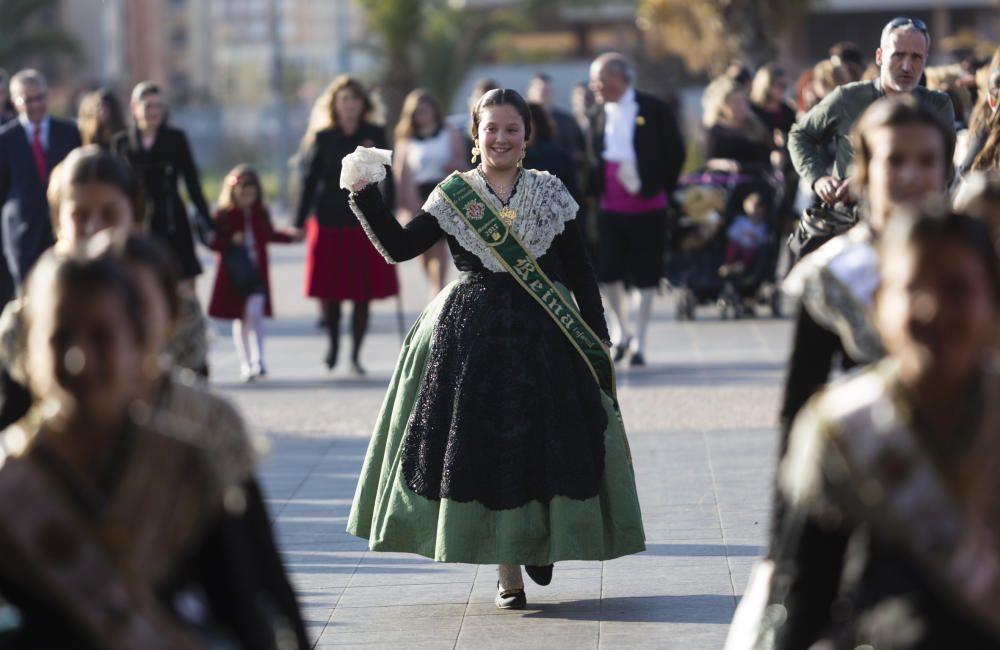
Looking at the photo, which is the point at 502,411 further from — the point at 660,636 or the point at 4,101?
the point at 4,101

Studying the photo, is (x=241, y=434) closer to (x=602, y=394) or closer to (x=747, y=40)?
(x=602, y=394)

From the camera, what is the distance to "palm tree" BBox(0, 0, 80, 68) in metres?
47.4

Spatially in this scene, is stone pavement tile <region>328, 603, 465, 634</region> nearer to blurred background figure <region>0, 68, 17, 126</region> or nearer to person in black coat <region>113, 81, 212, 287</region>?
person in black coat <region>113, 81, 212, 287</region>

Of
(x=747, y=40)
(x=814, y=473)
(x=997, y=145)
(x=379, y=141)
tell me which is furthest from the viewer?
(x=747, y=40)

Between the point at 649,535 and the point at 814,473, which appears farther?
the point at 649,535

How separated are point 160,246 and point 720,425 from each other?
7.30 metres

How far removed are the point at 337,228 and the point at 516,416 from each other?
6.90 meters

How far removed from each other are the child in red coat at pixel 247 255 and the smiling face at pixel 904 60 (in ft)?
19.7

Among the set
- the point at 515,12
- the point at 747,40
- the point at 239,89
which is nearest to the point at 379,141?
the point at 747,40

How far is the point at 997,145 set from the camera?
6996mm

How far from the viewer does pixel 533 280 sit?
6398 mm

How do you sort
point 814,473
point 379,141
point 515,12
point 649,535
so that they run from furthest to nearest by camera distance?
point 515,12
point 379,141
point 649,535
point 814,473

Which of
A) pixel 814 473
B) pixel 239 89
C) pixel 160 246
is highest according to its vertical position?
pixel 160 246

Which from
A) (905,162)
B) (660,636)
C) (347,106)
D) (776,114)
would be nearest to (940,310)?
(905,162)
